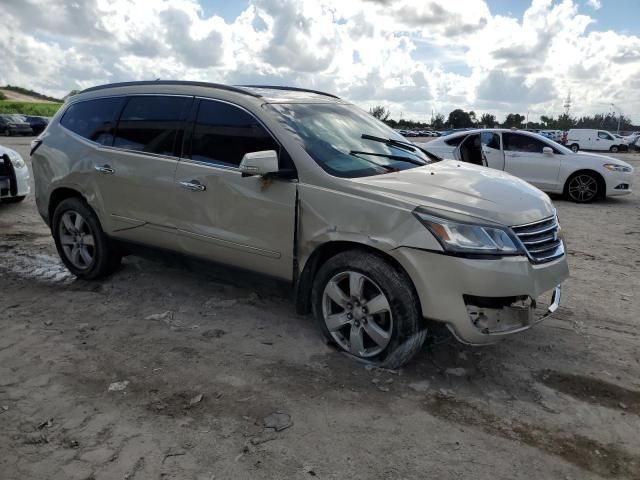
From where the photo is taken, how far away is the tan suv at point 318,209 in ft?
11.1

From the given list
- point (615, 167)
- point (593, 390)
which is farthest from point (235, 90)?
point (615, 167)

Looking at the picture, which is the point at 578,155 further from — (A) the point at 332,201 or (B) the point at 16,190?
(B) the point at 16,190

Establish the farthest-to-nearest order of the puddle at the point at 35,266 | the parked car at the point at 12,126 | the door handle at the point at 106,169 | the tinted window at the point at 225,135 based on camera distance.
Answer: the parked car at the point at 12,126 < the puddle at the point at 35,266 < the door handle at the point at 106,169 < the tinted window at the point at 225,135

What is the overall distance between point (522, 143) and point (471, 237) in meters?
8.99

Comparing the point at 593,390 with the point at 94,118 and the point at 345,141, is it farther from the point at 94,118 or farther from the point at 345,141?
the point at 94,118

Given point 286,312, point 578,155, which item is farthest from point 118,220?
point 578,155

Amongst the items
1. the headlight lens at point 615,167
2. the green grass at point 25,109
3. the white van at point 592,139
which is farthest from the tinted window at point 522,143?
the green grass at point 25,109

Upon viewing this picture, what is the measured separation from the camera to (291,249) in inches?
155

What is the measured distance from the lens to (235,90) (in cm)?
442

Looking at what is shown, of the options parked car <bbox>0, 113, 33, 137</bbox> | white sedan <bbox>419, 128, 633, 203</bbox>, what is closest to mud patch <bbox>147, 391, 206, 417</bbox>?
white sedan <bbox>419, 128, 633, 203</bbox>

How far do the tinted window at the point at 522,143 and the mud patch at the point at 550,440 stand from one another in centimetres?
913

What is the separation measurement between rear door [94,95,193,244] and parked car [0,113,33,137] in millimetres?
35634

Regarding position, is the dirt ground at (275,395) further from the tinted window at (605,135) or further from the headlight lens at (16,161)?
the tinted window at (605,135)

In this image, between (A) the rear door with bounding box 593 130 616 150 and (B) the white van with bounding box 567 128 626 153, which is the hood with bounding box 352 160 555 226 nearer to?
(B) the white van with bounding box 567 128 626 153
